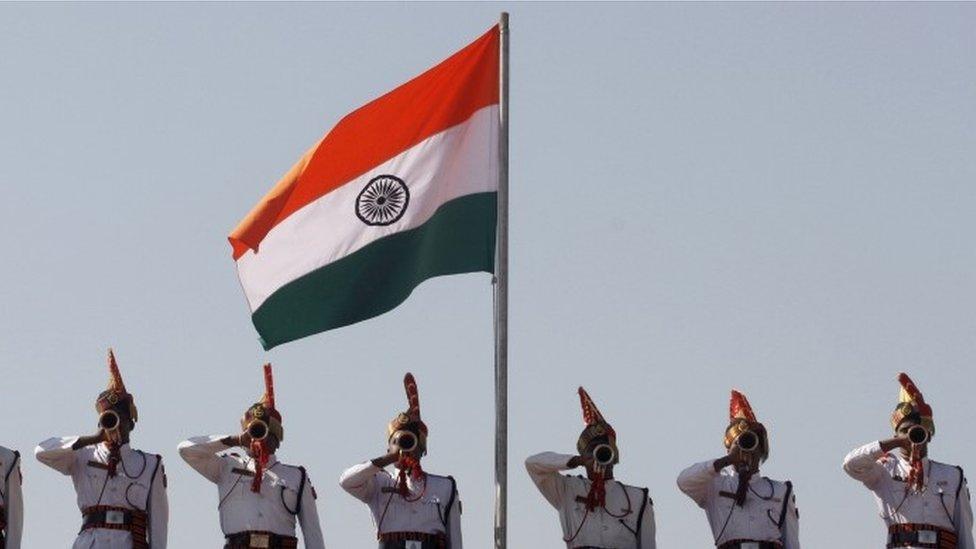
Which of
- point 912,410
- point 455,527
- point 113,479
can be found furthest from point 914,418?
point 113,479

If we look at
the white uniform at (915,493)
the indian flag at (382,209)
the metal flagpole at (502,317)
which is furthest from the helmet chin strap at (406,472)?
the white uniform at (915,493)

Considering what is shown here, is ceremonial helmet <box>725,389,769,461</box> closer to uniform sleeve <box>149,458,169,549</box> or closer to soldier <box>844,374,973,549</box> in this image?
soldier <box>844,374,973,549</box>

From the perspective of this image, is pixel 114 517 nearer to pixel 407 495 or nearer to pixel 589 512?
pixel 407 495

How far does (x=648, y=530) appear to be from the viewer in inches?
1211

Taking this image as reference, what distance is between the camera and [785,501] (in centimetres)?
3083

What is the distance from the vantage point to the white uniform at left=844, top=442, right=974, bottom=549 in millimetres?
30719

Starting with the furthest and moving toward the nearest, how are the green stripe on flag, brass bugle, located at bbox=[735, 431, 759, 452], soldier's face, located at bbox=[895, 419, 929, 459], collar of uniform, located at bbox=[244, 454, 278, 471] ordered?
soldier's face, located at bbox=[895, 419, 929, 459]
collar of uniform, located at bbox=[244, 454, 278, 471]
brass bugle, located at bbox=[735, 431, 759, 452]
the green stripe on flag

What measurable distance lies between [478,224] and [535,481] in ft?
9.87

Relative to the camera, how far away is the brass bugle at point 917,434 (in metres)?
30.6

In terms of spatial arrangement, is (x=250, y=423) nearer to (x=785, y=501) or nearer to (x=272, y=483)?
(x=272, y=483)

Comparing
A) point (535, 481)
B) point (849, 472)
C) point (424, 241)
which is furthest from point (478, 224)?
point (849, 472)

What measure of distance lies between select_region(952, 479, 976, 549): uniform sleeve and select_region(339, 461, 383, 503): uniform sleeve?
621 cm

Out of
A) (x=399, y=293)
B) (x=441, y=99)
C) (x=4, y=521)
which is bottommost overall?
→ (x=4, y=521)

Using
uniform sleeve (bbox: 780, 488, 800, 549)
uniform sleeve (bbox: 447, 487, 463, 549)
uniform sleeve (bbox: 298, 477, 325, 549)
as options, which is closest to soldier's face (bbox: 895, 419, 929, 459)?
uniform sleeve (bbox: 780, 488, 800, 549)
